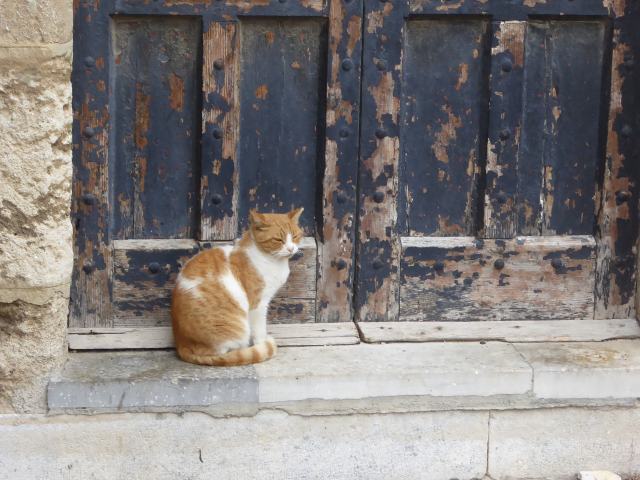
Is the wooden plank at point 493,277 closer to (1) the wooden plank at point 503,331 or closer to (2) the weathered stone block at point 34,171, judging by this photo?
(1) the wooden plank at point 503,331

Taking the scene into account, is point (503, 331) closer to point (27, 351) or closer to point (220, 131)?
point (220, 131)

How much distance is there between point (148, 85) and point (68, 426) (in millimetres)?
1104

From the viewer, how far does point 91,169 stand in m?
4.08

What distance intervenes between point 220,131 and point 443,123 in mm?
745

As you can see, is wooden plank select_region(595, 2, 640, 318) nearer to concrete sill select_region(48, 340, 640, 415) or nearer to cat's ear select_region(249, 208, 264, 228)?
concrete sill select_region(48, 340, 640, 415)

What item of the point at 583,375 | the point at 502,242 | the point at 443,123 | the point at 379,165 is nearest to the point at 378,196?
the point at 379,165

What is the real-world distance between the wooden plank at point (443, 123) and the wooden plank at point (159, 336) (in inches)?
16.7

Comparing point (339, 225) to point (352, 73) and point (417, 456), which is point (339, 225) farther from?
point (417, 456)

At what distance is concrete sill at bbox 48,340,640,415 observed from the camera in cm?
388

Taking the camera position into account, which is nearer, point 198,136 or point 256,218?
point 256,218

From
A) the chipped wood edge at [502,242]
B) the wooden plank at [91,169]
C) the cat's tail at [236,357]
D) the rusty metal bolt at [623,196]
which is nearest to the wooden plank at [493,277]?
the chipped wood edge at [502,242]

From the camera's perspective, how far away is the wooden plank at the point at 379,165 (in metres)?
4.15

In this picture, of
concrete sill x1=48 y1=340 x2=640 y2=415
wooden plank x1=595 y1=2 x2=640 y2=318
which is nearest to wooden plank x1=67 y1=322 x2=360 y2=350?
concrete sill x1=48 y1=340 x2=640 y2=415

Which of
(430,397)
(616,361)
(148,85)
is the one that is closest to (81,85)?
(148,85)
